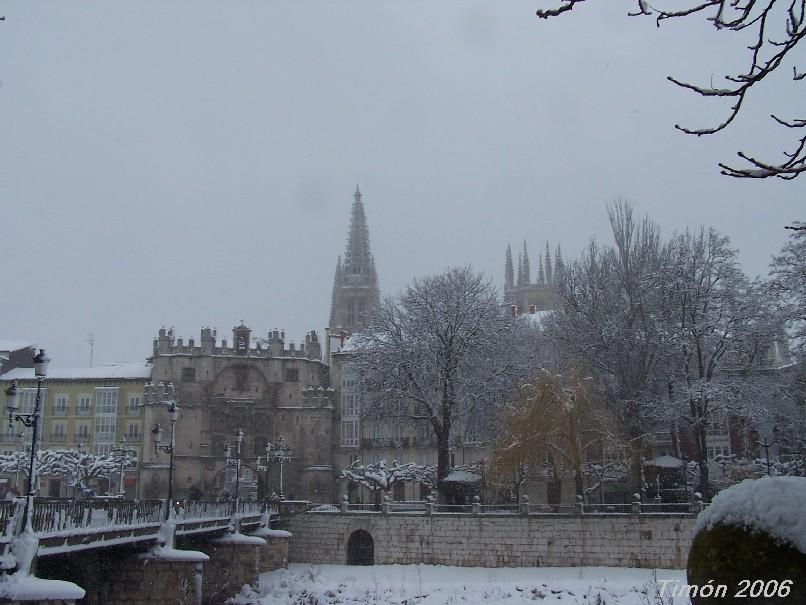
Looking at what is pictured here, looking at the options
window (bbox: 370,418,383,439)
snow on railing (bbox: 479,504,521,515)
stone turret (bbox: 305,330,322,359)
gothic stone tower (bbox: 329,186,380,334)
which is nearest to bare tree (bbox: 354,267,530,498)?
snow on railing (bbox: 479,504,521,515)

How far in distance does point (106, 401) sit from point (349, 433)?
56.0 feet

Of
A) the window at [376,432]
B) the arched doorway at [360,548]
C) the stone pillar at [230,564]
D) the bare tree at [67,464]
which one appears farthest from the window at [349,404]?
the stone pillar at [230,564]

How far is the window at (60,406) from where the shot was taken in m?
60.6

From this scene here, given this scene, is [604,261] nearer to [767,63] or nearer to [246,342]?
[246,342]

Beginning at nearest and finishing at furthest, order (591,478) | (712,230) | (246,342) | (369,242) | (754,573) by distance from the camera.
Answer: (754,573) → (712,230) → (591,478) → (246,342) → (369,242)

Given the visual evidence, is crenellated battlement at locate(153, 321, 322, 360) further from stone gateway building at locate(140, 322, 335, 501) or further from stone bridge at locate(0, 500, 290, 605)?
stone bridge at locate(0, 500, 290, 605)

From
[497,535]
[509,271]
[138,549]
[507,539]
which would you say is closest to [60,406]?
[497,535]

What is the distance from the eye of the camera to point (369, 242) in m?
112

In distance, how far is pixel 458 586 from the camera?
110 feet

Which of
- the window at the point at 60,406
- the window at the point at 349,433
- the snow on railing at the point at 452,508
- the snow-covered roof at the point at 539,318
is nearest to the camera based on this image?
the snow on railing at the point at 452,508

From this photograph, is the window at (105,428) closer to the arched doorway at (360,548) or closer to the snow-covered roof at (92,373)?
the snow-covered roof at (92,373)

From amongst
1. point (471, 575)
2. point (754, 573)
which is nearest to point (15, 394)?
point (754, 573)

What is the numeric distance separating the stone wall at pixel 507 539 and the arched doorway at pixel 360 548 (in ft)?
1.15

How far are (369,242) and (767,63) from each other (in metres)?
107
